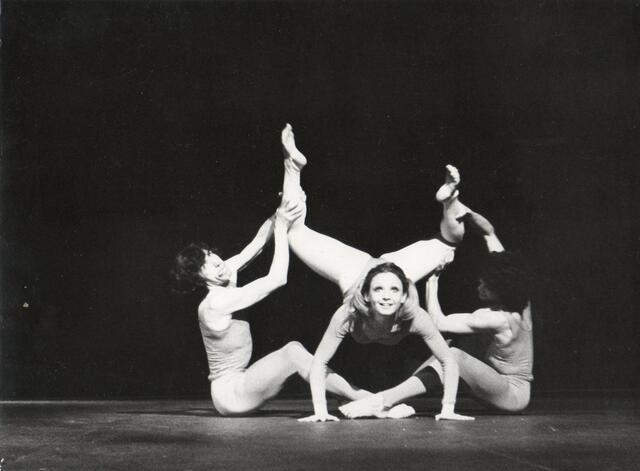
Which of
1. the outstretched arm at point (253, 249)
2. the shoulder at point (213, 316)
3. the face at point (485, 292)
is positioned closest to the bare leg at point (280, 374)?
the shoulder at point (213, 316)

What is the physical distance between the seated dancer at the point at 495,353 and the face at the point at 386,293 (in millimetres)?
488

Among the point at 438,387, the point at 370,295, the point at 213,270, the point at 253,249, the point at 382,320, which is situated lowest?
the point at 438,387

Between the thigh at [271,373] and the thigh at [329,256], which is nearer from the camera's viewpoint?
the thigh at [271,373]

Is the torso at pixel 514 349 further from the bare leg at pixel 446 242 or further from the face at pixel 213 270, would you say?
the face at pixel 213 270

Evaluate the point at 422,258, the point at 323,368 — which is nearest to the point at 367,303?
the point at 323,368

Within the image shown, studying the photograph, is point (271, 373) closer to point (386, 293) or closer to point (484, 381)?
point (386, 293)

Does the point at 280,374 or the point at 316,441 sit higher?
the point at 280,374

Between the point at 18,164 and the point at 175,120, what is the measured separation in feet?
3.39

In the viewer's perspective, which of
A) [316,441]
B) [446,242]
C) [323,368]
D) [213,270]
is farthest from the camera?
[446,242]

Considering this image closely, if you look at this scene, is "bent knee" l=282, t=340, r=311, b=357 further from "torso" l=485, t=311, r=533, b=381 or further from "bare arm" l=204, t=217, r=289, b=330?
"torso" l=485, t=311, r=533, b=381

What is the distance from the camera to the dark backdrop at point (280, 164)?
6168 millimetres

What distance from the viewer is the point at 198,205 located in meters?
6.39

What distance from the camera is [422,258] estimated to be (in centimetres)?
507

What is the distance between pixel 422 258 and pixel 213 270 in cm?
107
